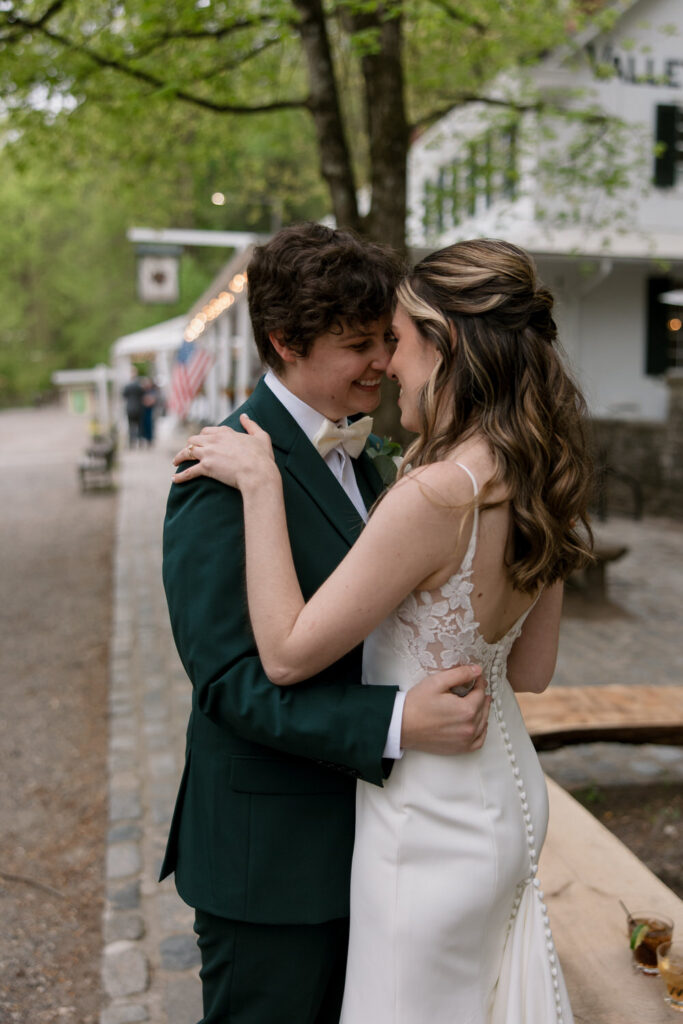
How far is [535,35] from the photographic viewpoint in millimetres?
10141

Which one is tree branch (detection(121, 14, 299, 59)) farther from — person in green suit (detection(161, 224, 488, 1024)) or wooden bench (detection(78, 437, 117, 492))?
wooden bench (detection(78, 437, 117, 492))

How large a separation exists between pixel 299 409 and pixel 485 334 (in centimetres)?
46

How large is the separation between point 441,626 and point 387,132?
6469mm

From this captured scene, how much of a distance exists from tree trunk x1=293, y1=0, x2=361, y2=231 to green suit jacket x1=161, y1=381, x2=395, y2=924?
6.09 m

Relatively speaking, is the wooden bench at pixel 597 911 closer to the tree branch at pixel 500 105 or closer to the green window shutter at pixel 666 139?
the tree branch at pixel 500 105

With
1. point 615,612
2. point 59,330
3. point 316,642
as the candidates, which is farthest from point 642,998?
point 59,330

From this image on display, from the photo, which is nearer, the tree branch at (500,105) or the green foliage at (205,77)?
the green foliage at (205,77)

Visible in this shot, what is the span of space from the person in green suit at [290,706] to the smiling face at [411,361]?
170 millimetres

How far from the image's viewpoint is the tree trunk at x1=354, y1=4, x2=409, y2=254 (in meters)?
7.51

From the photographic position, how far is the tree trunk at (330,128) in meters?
7.66

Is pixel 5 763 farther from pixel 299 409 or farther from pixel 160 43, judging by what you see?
pixel 160 43

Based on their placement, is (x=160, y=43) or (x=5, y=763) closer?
(x=5, y=763)

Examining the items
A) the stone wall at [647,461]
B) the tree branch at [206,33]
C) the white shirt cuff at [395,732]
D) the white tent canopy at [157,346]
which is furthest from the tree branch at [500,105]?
the white tent canopy at [157,346]

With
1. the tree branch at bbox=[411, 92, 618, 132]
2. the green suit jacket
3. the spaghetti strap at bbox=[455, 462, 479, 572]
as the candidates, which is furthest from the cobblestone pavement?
the tree branch at bbox=[411, 92, 618, 132]
